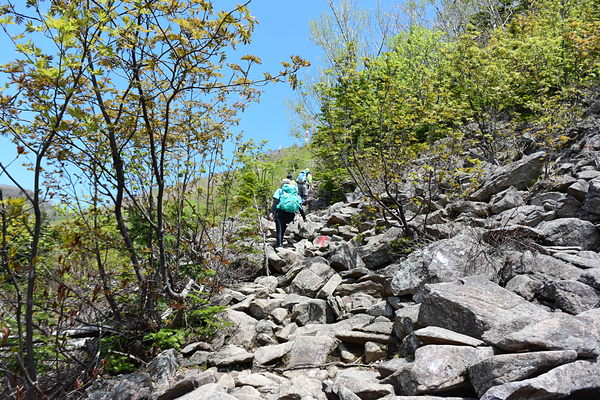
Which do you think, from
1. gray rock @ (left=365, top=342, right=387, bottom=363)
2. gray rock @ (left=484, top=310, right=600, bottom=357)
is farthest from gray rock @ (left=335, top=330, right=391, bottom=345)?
gray rock @ (left=484, top=310, right=600, bottom=357)

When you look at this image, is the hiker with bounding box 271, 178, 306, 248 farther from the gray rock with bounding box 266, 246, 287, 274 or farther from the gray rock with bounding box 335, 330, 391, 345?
the gray rock with bounding box 335, 330, 391, 345

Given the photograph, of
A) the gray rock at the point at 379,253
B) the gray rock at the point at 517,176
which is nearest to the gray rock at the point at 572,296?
the gray rock at the point at 379,253

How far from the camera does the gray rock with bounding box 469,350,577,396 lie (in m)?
2.72

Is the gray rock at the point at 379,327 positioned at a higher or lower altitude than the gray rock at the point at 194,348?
lower

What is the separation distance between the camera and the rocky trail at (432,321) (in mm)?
2938

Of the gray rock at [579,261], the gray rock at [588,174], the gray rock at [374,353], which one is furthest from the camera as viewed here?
the gray rock at [588,174]

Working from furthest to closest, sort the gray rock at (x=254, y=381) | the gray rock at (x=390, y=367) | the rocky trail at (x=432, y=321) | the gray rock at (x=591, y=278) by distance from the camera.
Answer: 1. the gray rock at (x=591, y=278)
2. the gray rock at (x=254, y=381)
3. the gray rock at (x=390, y=367)
4. the rocky trail at (x=432, y=321)

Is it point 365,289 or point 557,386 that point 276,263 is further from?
point 557,386

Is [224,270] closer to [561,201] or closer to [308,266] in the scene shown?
[308,266]

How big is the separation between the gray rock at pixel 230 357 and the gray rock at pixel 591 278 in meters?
3.79

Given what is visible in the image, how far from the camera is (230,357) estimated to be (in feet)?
14.8

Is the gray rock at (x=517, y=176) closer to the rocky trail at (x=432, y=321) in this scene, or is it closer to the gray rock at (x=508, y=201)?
the rocky trail at (x=432, y=321)

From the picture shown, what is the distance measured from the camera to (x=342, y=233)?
9.77m

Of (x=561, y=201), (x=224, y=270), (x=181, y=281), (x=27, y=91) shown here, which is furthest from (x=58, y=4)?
(x=561, y=201)
